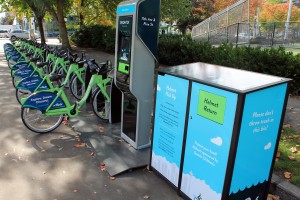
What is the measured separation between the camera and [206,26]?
1703 cm

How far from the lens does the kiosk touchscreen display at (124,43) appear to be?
3728mm

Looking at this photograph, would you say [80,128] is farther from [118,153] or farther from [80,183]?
[80,183]

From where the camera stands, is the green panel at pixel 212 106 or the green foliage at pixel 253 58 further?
the green foliage at pixel 253 58

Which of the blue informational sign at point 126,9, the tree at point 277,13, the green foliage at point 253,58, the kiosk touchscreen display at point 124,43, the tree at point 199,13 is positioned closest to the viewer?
the blue informational sign at point 126,9

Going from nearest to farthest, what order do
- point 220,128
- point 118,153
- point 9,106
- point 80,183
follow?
1. point 220,128
2. point 80,183
3. point 118,153
4. point 9,106

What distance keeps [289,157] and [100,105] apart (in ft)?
10.7

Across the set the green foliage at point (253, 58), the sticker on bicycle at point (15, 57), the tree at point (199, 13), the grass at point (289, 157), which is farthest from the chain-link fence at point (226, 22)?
the tree at point (199, 13)

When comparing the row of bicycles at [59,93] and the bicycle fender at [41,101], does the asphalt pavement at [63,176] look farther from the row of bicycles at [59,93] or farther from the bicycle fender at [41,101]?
the bicycle fender at [41,101]

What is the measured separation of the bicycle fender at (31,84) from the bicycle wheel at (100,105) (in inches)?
45.1

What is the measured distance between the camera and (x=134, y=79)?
149 inches

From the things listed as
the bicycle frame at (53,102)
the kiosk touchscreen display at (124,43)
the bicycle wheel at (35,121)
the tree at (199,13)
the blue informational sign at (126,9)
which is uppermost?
the tree at (199,13)

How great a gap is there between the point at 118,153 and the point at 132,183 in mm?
707

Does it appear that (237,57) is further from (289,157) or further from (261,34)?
(261,34)

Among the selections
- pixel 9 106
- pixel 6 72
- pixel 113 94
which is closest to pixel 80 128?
pixel 113 94
